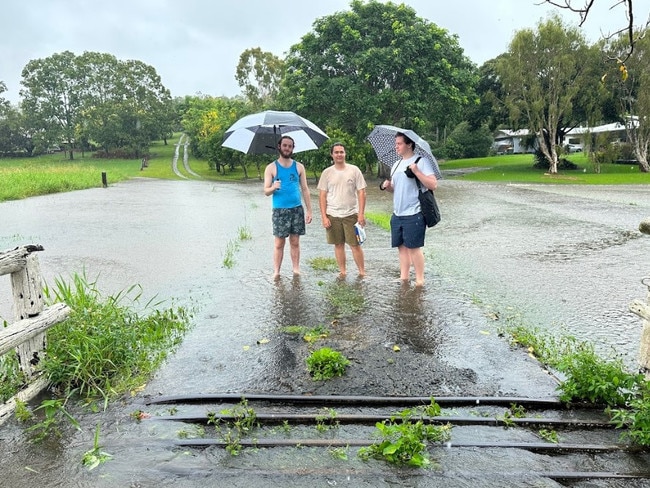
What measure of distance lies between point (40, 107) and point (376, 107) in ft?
199

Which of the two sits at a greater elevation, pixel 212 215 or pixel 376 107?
pixel 376 107

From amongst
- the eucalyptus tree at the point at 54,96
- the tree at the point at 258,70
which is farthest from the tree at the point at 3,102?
the tree at the point at 258,70

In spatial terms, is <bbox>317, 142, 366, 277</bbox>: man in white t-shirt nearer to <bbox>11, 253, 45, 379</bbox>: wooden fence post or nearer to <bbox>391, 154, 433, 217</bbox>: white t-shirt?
<bbox>391, 154, 433, 217</bbox>: white t-shirt

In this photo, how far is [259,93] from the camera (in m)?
54.5

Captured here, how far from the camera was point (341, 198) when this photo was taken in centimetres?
655

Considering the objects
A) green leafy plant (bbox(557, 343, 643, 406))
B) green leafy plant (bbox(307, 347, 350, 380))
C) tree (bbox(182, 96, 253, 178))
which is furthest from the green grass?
green leafy plant (bbox(557, 343, 643, 406))

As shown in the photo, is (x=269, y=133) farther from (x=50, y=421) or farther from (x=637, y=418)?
(x=637, y=418)

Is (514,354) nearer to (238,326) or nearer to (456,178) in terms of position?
(238,326)

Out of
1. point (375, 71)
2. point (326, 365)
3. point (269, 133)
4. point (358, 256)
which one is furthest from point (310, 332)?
point (375, 71)

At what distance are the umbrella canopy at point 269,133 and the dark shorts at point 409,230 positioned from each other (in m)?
1.69

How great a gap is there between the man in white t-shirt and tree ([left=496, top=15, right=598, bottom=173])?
2807 centimetres

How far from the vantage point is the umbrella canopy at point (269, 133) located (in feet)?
22.3

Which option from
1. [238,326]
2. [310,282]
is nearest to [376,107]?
[310,282]

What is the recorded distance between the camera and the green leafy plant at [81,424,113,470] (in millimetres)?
2904
